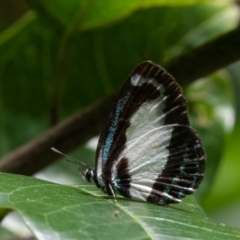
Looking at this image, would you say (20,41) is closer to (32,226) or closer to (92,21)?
(92,21)

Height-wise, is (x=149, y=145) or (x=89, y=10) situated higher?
(x=89, y=10)

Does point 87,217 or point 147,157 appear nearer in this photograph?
point 87,217

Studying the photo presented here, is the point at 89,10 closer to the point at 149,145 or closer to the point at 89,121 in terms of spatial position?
the point at 89,121

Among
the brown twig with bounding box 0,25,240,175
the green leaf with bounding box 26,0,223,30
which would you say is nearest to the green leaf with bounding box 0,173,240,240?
the brown twig with bounding box 0,25,240,175

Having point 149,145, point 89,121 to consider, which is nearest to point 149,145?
point 149,145

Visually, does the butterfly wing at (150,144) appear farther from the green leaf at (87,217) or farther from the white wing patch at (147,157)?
the green leaf at (87,217)

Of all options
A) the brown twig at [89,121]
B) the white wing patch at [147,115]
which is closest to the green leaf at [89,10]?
the brown twig at [89,121]

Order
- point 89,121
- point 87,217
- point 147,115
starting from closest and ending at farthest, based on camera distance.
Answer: point 87,217
point 147,115
point 89,121
